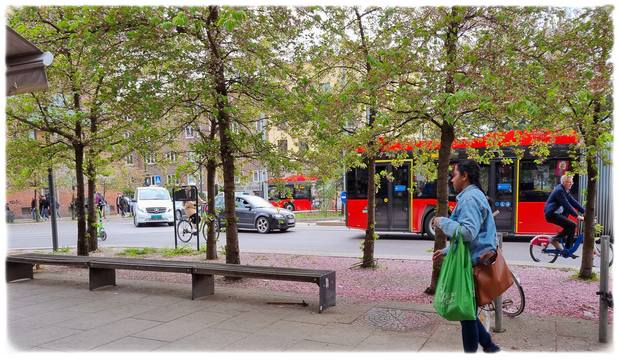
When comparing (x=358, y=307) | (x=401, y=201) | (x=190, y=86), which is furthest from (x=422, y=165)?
A: (x=401, y=201)

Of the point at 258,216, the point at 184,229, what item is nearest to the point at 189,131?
the point at 184,229

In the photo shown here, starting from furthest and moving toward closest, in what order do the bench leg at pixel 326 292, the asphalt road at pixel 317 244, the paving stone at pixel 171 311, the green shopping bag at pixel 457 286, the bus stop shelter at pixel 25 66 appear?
1. the asphalt road at pixel 317 244
2. the bench leg at pixel 326 292
3. the paving stone at pixel 171 311
4. the bus stop shelter at pixel 25 66
5. the green shopping bag at pixel 457 286

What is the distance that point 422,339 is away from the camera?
14.9 feet

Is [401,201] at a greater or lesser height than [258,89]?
lesser

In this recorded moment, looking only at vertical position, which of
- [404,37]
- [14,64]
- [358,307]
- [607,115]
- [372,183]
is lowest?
[358,307]

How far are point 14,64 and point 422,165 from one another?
6175 mm

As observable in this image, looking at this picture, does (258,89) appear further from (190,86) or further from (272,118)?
(190,86)

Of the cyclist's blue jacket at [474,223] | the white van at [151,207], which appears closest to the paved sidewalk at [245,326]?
the cyclist's blue jacket at [474,223]

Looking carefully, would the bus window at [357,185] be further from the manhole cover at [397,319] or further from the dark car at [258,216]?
the manhole cover at [397,319]

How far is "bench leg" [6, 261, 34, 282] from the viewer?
7809 millimetres

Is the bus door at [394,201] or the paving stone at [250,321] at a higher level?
the bus door at [394,201]

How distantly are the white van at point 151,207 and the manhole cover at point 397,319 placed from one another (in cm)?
1980

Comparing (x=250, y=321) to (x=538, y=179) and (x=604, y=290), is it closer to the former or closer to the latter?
(x=604, y=290)

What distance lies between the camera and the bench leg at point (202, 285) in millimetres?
6336
